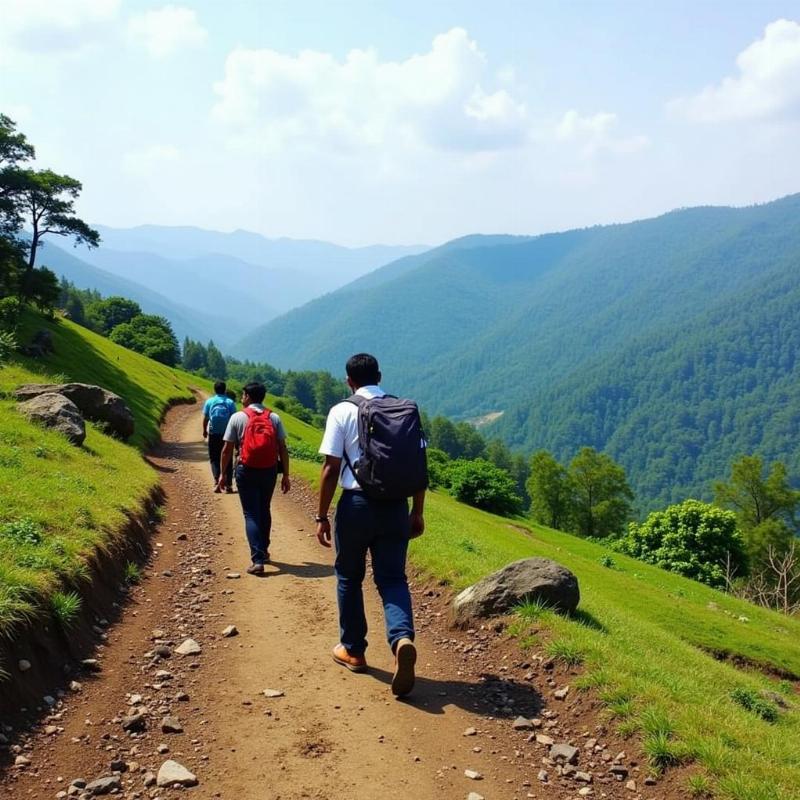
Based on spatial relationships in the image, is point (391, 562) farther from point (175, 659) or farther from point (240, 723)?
point (175, 659)

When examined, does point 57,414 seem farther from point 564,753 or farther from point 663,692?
point 663,692

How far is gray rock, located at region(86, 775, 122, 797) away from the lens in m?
5.39

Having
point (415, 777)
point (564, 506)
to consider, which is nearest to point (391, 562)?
point (415, 777)

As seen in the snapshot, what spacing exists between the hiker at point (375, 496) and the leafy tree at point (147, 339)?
360 feet

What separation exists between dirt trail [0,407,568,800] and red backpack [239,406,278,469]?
2308 mm

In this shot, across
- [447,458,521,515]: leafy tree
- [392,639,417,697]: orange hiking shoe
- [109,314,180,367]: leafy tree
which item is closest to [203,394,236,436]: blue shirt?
[392,639,417,697]: orange hiking shoe

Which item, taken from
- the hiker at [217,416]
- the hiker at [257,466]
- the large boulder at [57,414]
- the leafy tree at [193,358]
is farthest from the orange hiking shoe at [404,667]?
the leafy tree at [193,358]

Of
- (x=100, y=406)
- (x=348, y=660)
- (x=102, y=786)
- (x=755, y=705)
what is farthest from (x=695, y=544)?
(x=102, y=786)

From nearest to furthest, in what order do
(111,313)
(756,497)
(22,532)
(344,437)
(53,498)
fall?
(344,437) < (22,532) < (53,498) < (756,497) < (111,313)

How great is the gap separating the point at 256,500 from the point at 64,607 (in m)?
4.42

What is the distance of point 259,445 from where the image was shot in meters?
11.8

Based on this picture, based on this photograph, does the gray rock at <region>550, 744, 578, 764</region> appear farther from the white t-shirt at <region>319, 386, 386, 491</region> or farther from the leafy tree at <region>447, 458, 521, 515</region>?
the leafy tree at <region>447, 458, 521, 515</region>

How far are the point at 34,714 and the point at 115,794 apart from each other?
62.6 inches

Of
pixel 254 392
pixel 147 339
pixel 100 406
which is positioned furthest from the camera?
pixel 147 339
